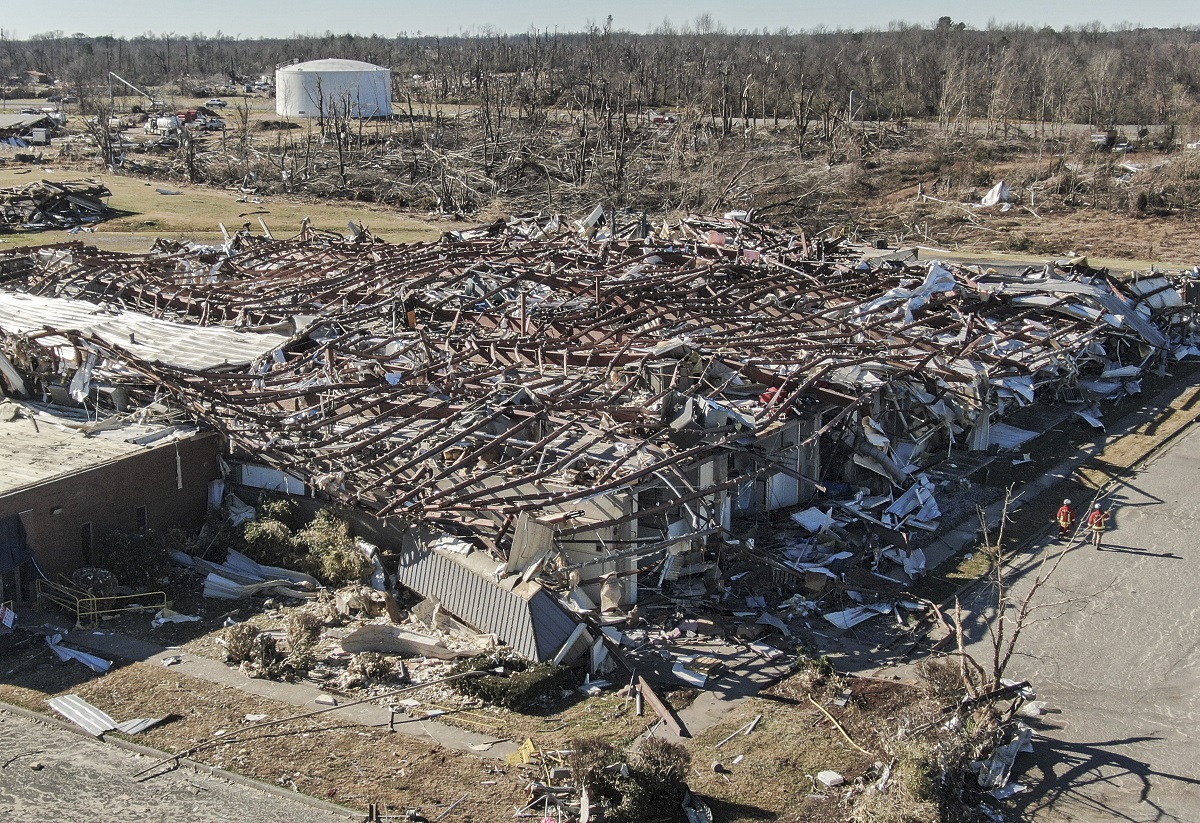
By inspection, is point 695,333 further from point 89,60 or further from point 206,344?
point 89,60

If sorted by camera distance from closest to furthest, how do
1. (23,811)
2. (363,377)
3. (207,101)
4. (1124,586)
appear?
(23,811)
(1124,586)
(363,377)
(207,101)

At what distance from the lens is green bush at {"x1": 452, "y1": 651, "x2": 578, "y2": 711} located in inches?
508

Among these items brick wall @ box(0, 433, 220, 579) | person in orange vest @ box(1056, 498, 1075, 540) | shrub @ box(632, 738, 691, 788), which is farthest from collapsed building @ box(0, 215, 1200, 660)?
shrub @ box(632, 738, 691, 788)

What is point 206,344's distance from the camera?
71.1 ft

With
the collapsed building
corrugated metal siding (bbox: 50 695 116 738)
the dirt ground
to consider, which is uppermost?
the collapsed building

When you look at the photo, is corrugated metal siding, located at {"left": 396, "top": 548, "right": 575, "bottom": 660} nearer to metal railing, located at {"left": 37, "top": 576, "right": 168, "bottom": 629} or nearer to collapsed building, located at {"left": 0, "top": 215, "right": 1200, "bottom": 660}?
collapsed building, located at {"left": 0, "top": 215, "right": 1200, "bottom": 660}

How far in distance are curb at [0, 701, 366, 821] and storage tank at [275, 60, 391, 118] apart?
65592 mm

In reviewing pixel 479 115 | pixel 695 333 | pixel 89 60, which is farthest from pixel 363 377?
pixel 89 60

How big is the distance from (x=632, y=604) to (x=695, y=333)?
26.4ft

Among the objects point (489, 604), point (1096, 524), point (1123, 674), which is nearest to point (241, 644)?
point (489, 604)

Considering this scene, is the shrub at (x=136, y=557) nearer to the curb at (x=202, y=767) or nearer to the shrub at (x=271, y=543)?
the shrub at (x=271, y=543)

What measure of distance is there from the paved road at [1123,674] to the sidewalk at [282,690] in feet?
18.8

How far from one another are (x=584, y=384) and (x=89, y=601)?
812cm

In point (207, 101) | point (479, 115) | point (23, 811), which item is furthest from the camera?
point (207, 101)
